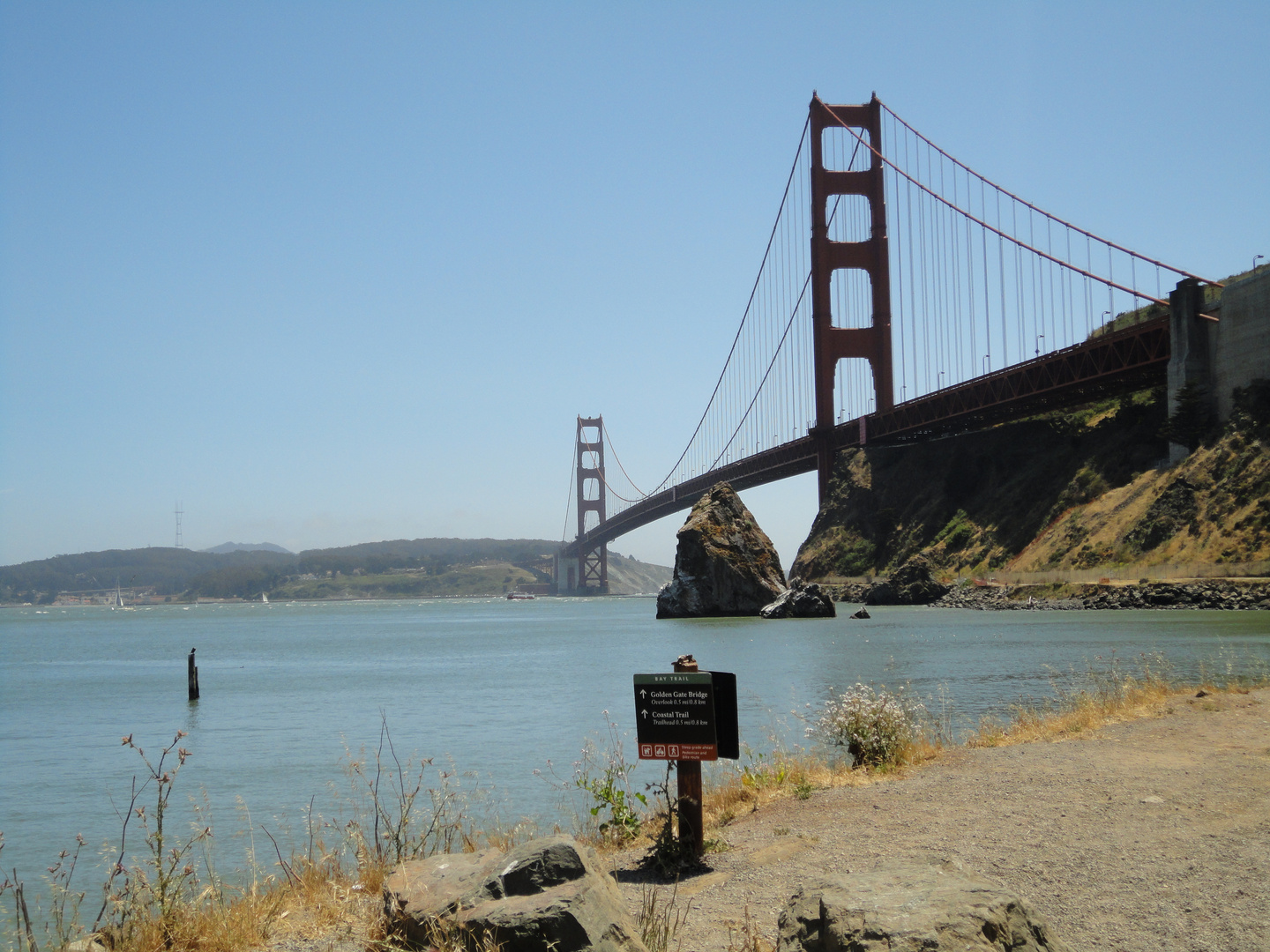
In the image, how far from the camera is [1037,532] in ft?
167

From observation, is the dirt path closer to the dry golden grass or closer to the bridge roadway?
the dry golden grass

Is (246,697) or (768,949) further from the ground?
(768,949)

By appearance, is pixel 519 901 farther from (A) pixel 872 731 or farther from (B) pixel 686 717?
(A) pixel 872 731

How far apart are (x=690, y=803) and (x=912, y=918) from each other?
2.74 metres

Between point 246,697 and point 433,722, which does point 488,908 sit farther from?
point 246,697

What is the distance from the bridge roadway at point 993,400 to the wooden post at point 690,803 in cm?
4548

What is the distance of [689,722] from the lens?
19.9ft

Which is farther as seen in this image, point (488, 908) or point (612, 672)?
point (612, 672)

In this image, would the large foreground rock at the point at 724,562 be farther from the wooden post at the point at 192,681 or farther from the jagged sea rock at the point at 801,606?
the wooden post at the point at 192,681

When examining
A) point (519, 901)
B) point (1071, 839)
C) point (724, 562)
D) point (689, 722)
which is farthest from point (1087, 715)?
point (724, 562)

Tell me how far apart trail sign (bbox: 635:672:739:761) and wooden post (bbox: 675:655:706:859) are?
126 millimetres

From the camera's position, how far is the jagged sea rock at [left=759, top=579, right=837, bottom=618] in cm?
4681

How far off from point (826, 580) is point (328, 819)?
5805cm

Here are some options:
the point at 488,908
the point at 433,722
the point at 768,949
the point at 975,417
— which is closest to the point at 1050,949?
the point at 768,949
